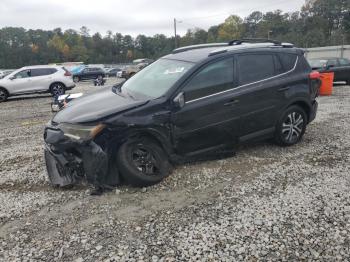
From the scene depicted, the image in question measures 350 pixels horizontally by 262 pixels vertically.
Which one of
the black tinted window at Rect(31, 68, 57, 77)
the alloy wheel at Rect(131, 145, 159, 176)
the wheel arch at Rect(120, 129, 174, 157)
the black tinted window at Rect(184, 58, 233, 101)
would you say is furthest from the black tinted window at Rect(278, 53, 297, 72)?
the black tinted window at Rect(31, 68, 57, 77)

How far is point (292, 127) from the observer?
5449mm

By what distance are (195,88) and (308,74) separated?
7.77 ft

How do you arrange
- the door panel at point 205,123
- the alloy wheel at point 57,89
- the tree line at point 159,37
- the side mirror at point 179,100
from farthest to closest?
the tree line at point 159,37 → the alloy wheel at point 57,89 → the door panel at point 205,123 → the side mirror at point 179,100

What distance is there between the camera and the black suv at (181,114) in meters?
3.90

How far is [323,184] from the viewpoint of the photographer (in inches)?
161

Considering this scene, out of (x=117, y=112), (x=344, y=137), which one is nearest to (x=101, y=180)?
(x=117, y=112)

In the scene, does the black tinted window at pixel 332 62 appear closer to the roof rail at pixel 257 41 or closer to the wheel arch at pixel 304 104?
the roof rail at pixel 257 41

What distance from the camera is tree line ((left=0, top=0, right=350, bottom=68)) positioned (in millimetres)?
87938

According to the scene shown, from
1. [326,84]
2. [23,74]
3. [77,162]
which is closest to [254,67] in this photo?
[77,162]

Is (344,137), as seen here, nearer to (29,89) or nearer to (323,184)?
(323,184)

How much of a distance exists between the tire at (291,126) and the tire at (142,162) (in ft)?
7.24

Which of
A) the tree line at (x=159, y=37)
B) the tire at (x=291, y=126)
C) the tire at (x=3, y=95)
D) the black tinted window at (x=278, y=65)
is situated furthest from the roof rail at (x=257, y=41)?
the tree line at (x=159, y=37)

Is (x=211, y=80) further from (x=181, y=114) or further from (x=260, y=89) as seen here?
(x=260, y=89)

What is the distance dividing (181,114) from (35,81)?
12902 millimetres
